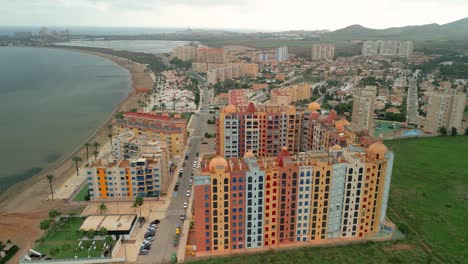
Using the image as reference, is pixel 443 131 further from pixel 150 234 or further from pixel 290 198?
pixel 150 234

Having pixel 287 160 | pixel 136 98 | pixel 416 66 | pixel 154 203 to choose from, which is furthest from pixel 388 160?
pixel 416 66

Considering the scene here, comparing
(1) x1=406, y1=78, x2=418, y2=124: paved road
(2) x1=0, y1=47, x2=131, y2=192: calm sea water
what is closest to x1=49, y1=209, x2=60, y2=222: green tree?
(2) x1=0, y1=47, x2=131, y2=192: calm sea water

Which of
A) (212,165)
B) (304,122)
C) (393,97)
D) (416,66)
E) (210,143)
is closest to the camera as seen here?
(212,165)

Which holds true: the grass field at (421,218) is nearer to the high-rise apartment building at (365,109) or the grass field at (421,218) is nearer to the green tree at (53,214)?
the high-rise apartment building at (365,109)

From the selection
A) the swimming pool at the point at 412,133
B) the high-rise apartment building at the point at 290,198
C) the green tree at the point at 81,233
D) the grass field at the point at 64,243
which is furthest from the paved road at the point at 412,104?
the green tree at the point at 81,233

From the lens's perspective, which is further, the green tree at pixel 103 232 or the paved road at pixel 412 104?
the paved road at pixel 412 104

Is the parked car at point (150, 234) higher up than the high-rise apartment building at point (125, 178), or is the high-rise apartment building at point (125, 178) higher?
the high-rise apartment building at point (125, 178)

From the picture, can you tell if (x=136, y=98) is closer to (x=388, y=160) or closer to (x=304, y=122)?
(x=304, y=122)
